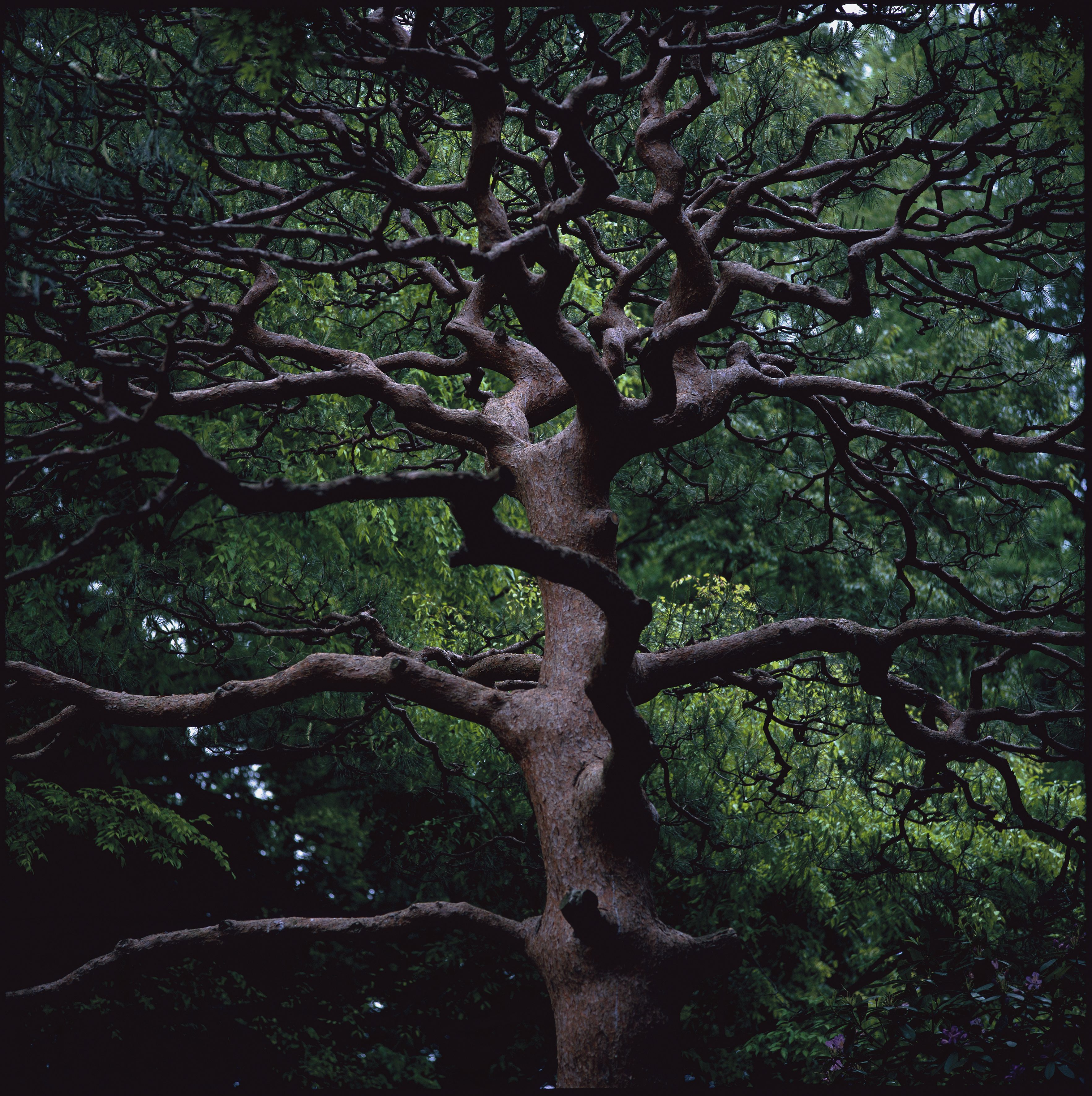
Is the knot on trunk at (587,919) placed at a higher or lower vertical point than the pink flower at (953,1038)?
higher

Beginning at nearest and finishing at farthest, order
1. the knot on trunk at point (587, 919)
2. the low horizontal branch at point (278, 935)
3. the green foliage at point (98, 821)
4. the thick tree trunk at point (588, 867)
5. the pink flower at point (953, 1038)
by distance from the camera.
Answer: the knot on trunk at point (587, 919) → the thick tree trunk at point (588, 867) → the low horizontal branch at point (278, 935) → the pink flower at point (953, 1038) → the green foliage at point (98, 821)

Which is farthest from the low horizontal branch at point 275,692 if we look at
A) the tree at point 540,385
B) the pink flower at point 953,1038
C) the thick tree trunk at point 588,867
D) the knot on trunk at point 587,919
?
the pink flower at point 953,1038

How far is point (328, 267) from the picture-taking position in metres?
3.64

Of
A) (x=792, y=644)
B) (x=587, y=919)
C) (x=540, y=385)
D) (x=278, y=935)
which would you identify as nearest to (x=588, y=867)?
(x=587, y=919)

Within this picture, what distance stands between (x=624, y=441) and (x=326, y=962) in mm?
5902

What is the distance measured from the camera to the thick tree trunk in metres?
3.25

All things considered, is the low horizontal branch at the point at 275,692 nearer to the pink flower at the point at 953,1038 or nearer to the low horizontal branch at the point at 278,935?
the low horizontal branch at the point at 278,935

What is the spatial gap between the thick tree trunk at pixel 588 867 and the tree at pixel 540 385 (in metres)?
0.01

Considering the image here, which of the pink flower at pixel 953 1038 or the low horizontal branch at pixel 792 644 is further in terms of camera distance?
the pink flower at pixel 953 1038

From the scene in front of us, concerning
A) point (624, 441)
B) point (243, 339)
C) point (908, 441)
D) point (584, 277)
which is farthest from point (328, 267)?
point (584, 277)

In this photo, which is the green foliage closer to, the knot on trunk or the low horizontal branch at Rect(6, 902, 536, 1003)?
the low horizontal branch at Rect(6, 902, 536, 1003)

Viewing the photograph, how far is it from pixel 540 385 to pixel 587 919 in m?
2.68

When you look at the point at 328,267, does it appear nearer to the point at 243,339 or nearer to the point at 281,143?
the point at 243,339

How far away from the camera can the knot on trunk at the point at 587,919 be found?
3.04m
